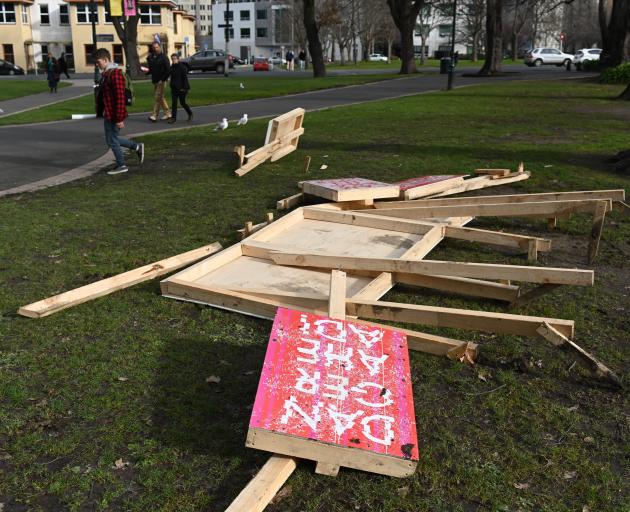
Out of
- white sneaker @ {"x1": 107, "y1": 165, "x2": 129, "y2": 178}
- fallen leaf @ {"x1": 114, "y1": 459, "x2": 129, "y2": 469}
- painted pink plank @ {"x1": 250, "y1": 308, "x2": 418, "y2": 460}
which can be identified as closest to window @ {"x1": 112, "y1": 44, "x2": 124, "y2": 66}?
white sneaker @ {"x1": 107, "y1": 165, "x2": 129, "y2": 178}

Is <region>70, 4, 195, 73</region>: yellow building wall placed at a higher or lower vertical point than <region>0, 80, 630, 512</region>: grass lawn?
higher

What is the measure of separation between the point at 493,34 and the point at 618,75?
40.6 feet

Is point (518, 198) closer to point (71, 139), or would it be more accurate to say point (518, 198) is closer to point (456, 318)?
point (456, 318)

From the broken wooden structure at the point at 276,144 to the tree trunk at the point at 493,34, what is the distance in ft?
107

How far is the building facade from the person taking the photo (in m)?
66.8

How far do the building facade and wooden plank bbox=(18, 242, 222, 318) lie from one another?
6542cm

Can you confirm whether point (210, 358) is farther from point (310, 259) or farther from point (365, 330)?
point (310, 259)

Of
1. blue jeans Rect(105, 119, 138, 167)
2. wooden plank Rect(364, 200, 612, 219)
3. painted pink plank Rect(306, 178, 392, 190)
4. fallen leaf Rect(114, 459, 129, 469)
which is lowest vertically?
fallen leaf Rect(114, 459, 129, 469)

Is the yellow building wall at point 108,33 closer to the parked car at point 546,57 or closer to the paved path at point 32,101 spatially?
the parked car at point 546,57

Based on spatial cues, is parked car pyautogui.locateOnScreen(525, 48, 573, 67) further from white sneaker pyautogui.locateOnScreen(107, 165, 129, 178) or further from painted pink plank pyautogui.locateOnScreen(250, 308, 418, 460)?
painted pink plank pyautogui.locateOnScreen(250, 308, 418, 460)

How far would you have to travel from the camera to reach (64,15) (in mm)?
69125

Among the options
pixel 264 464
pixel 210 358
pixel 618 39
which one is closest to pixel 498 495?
pixel 264 464

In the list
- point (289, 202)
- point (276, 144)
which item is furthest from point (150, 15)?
point (289, 202)

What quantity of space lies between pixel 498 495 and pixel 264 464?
1092 millimetres
